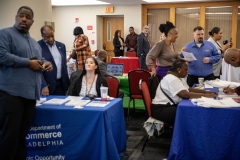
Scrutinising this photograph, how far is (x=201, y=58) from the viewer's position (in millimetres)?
4594

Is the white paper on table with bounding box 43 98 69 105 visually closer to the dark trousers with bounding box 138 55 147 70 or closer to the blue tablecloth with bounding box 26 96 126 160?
the blue tablecloth with bounding box 26 96 126 160

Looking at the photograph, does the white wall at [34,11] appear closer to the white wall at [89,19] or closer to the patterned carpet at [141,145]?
the patterned carpet at [141,145]

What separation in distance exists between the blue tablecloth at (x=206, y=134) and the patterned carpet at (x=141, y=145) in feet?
1.84

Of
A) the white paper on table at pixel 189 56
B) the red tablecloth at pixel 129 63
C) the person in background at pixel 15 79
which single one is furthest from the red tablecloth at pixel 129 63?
the person in background at pixel 15 79

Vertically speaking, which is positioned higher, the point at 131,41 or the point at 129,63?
the point at 131,41

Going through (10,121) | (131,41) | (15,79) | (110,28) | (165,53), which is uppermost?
(110,28)

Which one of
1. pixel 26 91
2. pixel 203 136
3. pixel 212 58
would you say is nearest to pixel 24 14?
pixel 26 91

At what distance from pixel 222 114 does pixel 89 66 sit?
1578 mm

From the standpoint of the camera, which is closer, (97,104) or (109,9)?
(97,104)

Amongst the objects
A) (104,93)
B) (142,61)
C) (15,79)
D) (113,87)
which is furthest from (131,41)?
(15,79)

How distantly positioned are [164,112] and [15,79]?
1.64 metres

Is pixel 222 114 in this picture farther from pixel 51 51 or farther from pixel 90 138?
pixel 51 51

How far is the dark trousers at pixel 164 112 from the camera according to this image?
11.2 ft

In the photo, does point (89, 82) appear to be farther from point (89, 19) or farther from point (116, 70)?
point (89, 19)
